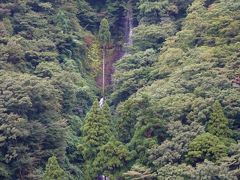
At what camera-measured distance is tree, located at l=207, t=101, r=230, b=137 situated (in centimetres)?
2991

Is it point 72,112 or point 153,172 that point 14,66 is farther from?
point 153,172

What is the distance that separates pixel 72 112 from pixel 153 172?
1309cm

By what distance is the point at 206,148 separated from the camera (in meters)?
28.6

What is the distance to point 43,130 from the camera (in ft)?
108

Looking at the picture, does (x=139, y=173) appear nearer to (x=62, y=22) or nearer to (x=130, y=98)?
(x=130, y=98)

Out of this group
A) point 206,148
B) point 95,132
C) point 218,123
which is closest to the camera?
point 206,148

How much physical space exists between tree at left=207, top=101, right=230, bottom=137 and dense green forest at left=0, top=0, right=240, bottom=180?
6cm

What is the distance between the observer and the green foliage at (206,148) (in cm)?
2822

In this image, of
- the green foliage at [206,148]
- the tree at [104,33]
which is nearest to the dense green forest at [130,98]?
the green foliage at [206,148]

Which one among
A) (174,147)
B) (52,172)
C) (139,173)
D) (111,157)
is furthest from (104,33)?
(52,172)

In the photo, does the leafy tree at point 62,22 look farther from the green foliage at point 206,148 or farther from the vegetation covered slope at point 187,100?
the green foliage at point 206,148

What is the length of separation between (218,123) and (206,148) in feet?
7.13

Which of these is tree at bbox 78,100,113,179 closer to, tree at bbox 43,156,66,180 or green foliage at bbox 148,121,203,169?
tree at bbox 43,156,66,180

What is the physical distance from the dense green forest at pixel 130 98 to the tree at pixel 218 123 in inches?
2.3
